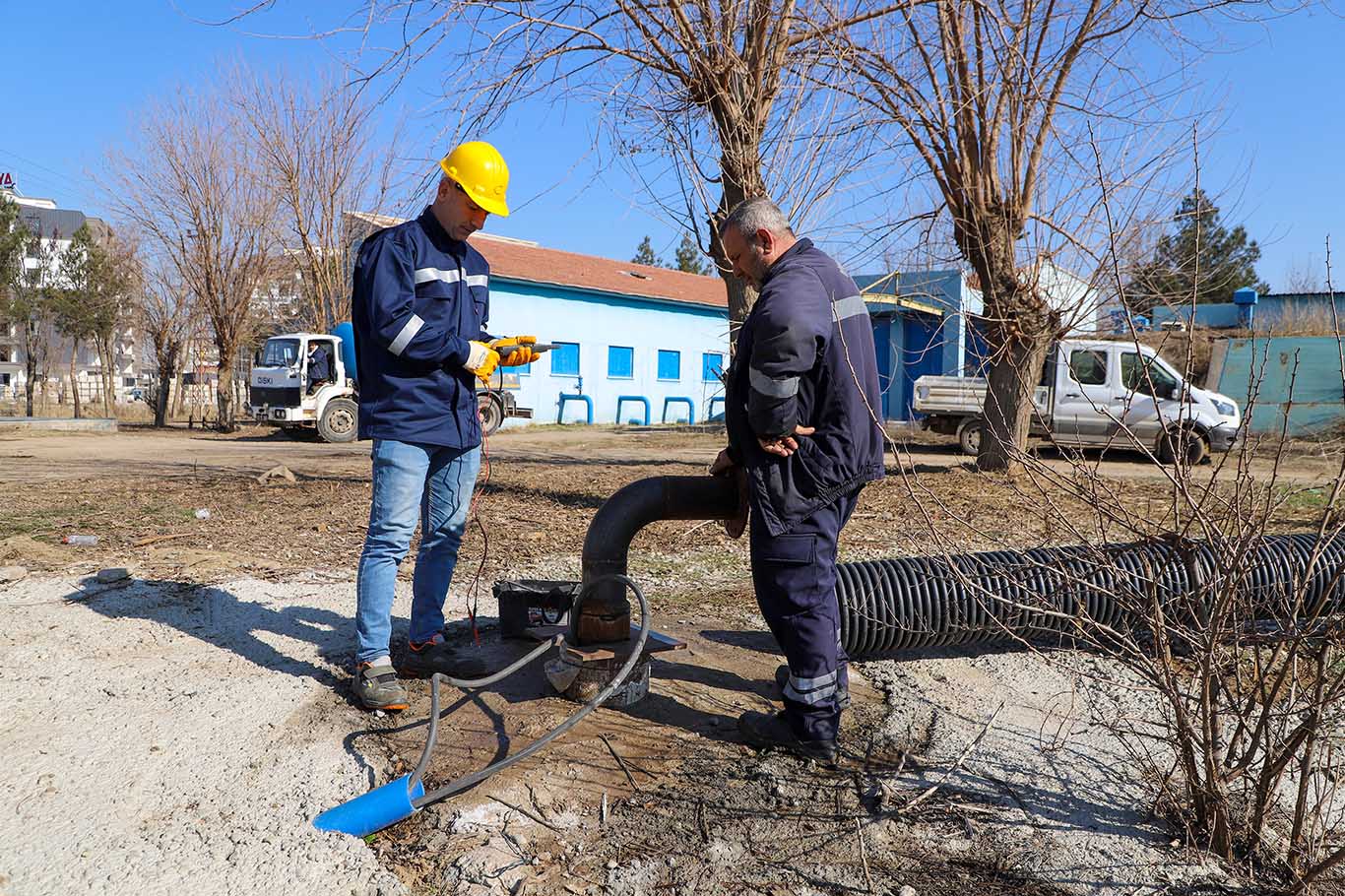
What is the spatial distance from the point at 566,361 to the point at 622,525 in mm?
23229

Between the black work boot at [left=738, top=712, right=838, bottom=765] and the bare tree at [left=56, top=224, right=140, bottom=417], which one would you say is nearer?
the black work boot at [left=738, top=712, right=838, bottom=765]

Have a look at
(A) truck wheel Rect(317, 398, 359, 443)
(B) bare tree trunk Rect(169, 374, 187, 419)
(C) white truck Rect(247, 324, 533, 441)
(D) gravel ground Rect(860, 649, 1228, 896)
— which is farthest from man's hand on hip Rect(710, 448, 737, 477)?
(B) bare tree trunk Rect(169, 374, 187, 419)

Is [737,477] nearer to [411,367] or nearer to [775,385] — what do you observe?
[775,385]

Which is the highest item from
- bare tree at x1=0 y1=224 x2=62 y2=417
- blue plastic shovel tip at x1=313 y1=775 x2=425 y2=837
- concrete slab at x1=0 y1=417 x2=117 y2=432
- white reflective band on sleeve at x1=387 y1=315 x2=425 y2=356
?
bare tree at x1=0 y1=224 x2=62 y2=417

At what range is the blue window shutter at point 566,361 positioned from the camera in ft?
85.4

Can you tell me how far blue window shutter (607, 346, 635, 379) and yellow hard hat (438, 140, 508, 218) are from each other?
78.6 feet

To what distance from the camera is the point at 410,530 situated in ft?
11.0

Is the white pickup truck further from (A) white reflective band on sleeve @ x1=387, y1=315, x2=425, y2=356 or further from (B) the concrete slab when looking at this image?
(B) the concrete slab

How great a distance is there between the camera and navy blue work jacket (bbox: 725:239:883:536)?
2721mm

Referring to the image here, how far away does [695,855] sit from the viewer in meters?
2.29

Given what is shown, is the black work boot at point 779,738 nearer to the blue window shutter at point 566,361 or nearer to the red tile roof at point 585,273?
the red tile roof at point 585,273

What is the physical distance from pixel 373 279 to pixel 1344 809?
327cm

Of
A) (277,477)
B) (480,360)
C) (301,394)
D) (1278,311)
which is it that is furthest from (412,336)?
(1278,311)

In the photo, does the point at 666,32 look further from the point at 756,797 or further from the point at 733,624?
the point at 756,797
